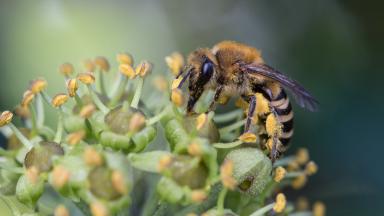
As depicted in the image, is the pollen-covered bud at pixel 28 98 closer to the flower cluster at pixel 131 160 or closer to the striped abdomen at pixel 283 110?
the flower cluster at pixel 131 160

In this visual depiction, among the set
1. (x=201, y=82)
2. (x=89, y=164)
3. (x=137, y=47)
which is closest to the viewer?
(x=89, y=164)

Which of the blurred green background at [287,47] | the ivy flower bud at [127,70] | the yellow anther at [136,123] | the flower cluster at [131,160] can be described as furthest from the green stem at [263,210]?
the blurred green background at [287,47]

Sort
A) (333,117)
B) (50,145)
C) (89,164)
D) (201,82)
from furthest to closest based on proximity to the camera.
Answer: (333,117) → (201,82) → (50,145) → (89,164)

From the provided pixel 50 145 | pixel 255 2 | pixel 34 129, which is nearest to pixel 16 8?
pixel 255 2

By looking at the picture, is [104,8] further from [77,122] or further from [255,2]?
[77,122]

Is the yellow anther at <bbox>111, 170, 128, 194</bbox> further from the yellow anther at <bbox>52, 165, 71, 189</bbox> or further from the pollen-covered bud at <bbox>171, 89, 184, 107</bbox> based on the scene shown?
the pollen-covered bud at <bbox>171, 89, 184, 107</bbox>

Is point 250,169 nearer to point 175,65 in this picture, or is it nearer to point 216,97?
point 216,97

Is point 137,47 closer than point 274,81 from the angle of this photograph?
No
